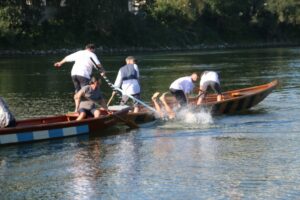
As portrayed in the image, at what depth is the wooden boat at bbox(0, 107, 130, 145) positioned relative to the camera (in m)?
15.7

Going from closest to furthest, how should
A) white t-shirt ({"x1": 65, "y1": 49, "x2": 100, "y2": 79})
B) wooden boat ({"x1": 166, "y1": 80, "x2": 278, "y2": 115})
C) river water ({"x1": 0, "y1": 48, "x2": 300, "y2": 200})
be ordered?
river water ({"x1": 0, "y1": 48, "x2": 300, "y2": 200}) < white t-shirt ({"x1": 65, "y1": 49, "x2": 100, "y2": 79}) < wooden boat ({"x1": 166, "y1": 80, "x2": 278, "y2": 115})

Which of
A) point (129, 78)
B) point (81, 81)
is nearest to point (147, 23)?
point (129, 78)

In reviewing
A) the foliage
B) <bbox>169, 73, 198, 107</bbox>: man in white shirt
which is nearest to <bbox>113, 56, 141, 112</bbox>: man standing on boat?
<bbox>169, 73, 198, 107</bbox>: man in white shirt

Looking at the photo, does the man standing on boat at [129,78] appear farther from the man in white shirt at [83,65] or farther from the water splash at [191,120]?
the water splash at [191,120]

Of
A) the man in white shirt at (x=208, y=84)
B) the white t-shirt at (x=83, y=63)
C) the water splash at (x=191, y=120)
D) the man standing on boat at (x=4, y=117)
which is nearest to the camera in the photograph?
the man standing on boat at (x=4, y=117)

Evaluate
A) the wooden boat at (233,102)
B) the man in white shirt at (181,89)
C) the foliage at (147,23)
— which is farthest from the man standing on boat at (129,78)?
the foliage at (147,23)

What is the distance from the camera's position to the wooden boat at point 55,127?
1573 centimetres

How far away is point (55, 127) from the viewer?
16.3 m

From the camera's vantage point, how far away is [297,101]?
2397 centimetres

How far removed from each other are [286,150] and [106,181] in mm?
4535

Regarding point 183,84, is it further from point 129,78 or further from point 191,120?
point 129,78

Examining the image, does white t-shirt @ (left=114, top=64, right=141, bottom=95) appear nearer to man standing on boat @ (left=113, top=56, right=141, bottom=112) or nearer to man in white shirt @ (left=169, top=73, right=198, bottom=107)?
man standing on boat @ (left=113, top=56, right=141, bottom=112)

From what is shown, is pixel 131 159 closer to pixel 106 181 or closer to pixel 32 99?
pixel 106 181

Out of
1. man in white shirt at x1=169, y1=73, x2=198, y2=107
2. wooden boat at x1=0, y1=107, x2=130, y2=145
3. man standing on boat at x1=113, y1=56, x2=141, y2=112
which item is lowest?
wooden boat at x1=0, y1=107, x2=130, y2=145
